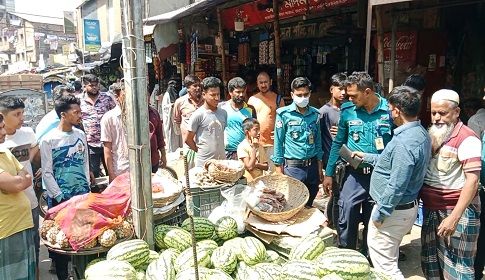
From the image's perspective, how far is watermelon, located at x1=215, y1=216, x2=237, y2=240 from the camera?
3.35 metres

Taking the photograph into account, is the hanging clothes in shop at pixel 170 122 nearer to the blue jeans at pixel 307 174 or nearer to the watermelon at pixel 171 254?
the blue jeans at pixel 307 174

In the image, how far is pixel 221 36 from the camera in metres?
8.98

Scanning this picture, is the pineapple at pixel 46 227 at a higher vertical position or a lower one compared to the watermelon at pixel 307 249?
higher

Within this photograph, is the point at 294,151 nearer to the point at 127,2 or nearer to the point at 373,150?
the point at 373,150

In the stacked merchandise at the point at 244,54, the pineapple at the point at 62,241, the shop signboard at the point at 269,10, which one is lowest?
the pineapple at the point at 62,241

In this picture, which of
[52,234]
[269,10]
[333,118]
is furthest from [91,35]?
[52,234]

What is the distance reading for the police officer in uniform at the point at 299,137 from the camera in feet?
14.4

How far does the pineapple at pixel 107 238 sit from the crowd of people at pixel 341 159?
0.73 metres

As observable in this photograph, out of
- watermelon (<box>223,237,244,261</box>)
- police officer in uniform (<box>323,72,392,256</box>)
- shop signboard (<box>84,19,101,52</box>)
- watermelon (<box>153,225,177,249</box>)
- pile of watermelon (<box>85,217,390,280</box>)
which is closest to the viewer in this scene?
pile of watermelon (<box>85,217,390,280</box>)

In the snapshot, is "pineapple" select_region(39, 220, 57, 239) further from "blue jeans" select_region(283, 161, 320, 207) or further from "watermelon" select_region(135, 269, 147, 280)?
"blue jeans" select_region(283, 161, 320, 207)

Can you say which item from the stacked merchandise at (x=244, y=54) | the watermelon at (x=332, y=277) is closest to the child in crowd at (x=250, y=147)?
the watermelon at (x=332, y=277)

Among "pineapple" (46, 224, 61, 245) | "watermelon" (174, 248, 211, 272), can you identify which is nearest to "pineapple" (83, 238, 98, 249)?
"pineapple" (46, 224, 61, 245)

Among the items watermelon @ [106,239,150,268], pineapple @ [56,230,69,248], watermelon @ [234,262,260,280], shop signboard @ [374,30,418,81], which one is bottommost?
watermelon @ [234,262,260,280]

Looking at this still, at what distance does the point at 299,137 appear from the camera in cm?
441
